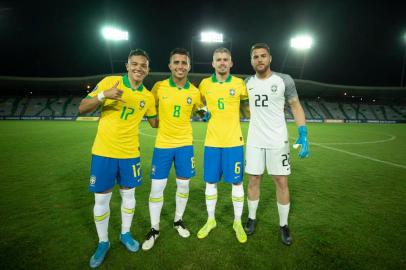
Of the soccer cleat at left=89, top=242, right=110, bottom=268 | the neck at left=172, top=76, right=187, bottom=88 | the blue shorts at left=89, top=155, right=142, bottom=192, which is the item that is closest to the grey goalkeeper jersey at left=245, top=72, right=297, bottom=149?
the neck at left=172, top=76, right=187, bottom=88

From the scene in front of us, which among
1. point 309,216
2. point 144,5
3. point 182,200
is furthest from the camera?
point 144,5

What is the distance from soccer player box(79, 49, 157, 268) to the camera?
262cm

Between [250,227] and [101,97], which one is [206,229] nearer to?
[250,227]

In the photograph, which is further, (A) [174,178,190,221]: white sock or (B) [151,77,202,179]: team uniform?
(A) [174,178,190,221]: white sock

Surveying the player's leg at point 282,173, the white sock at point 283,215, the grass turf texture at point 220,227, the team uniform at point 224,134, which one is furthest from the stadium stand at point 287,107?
the white sock at point 283,215

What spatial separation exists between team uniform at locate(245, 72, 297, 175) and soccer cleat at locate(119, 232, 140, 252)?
1.80m

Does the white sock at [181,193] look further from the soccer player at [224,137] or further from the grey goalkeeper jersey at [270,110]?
the grey goalkeeper jersey at [270,110]

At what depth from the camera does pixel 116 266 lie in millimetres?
2469

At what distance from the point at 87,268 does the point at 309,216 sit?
340 centimetres

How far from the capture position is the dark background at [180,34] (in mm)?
→ 25859

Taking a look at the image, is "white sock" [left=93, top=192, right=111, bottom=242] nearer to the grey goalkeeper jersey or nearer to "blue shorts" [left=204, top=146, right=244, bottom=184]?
"blue shorts" [left=204, top=146, right=244, bottom=184]

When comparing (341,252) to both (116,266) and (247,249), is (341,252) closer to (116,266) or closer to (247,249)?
(247,249)

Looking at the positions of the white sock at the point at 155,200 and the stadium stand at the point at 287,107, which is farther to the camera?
the stadium stand at the point at 287,107

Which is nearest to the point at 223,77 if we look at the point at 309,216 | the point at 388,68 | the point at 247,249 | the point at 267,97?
the point at 267,97
